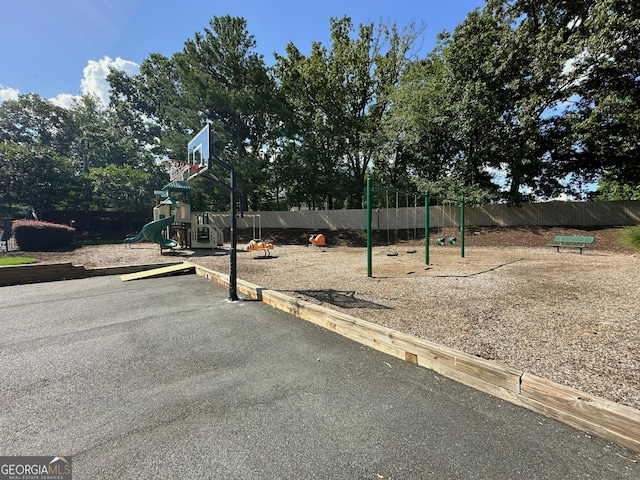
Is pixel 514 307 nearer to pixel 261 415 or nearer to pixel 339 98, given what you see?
pixel 261 415

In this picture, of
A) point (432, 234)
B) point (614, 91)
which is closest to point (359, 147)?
point (432, 234)

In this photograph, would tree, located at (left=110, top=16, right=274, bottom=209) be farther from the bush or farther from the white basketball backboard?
the white basketball backboard

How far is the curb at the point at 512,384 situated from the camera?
1679mm

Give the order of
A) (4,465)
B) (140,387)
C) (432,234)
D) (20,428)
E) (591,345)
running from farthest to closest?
(432,234)
(591,345)
(140,387)
(20,428)
(4,465)

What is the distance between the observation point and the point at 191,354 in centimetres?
297

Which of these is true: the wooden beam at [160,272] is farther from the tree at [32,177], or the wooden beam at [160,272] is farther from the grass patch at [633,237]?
the tree at [32,177]

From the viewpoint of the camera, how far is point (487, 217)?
1703 centimetres

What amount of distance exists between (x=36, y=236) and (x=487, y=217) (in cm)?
2278

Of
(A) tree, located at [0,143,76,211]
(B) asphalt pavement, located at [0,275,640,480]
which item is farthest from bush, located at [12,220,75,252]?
(B) asphalt pavement, located at [0,275,640,480]

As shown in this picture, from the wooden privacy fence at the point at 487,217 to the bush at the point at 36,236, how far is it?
9028 mm

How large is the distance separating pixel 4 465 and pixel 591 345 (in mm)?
4523

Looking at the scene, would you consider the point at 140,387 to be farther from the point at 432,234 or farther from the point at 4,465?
the point at 432,234

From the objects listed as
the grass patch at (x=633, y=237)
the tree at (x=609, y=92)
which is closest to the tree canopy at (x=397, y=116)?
the tree at (x=609, y=92)

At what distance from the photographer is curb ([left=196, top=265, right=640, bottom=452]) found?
168 centimetres
